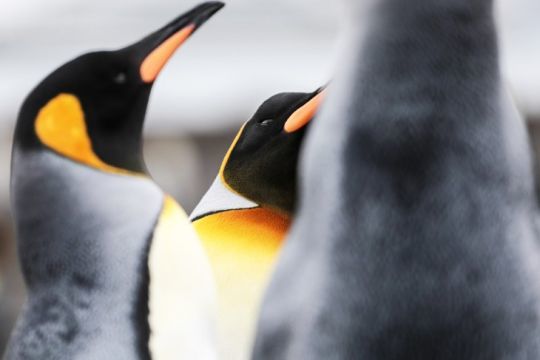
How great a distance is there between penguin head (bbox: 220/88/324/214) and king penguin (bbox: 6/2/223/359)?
0.80ft

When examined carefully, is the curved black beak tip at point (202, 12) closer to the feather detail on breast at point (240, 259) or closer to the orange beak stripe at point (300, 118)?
the orange beak stripe at point (300, 118)

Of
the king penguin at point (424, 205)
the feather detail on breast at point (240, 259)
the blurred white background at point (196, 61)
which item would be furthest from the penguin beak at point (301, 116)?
the blurred white background at point (196, 61)

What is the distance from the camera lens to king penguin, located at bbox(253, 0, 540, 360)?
33.5 inches

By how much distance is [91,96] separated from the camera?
141 centimetres

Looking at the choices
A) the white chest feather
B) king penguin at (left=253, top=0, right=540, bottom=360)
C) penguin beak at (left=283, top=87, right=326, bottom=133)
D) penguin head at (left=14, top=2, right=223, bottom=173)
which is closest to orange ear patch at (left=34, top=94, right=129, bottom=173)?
penguin head at (left=14, top=2, right=223, bottom=173)

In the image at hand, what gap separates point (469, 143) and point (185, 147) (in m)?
7.22

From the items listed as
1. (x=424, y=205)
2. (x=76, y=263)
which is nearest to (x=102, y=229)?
(x=76, y=263)

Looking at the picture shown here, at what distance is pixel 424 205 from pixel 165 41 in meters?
0.66

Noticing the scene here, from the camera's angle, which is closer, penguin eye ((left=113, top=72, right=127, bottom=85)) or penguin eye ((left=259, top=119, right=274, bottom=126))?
penguin eye ((left=113, top=72, right=127, bottom=85))

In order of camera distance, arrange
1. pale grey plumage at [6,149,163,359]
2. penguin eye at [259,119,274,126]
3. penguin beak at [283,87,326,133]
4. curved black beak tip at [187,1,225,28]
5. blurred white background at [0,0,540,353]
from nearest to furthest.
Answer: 1. pale grey plumage at [6,149,163,359]
2. curved black beak tip at [187,1,225,28]
3. penguin beak at [283,87,326,133]
4. penguin eye at [259,119,274,126]
5. blurred white background at [0,0,540,353]

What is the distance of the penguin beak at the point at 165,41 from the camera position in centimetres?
142

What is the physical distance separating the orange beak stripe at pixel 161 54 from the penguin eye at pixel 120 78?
0.08 feet

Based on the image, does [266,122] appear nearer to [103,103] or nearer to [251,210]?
[251,210]

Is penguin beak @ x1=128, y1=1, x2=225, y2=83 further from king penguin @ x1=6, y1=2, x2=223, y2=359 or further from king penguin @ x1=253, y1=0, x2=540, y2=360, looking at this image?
king penguin @ x1=253, y1=0, x2=540, y2=360
